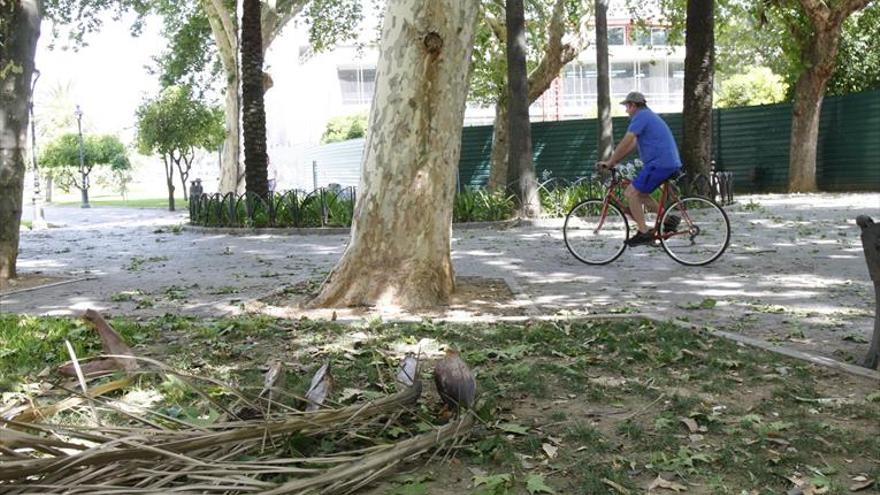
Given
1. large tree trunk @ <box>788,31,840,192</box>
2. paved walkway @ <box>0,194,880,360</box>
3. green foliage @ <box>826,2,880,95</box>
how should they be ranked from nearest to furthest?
1. paved walkway @ <box>0,194,880,360</box>
2. large tree trunk @ <box>788,31,840,192</box>
3. green foliage @ <box>826,2,880,95</box>

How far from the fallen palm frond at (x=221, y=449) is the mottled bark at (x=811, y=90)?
21600mm

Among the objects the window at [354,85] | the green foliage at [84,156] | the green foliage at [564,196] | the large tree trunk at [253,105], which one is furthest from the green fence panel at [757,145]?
the green foliage at [84,156]

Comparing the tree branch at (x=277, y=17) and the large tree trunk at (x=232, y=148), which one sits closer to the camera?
the large tree trunk at (x=232, y=148)

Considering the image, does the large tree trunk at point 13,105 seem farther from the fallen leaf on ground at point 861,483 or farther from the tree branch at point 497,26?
the tree branch at point 497,26

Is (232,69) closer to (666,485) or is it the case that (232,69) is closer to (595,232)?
(595,232)

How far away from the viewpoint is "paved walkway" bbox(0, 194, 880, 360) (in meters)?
6.50

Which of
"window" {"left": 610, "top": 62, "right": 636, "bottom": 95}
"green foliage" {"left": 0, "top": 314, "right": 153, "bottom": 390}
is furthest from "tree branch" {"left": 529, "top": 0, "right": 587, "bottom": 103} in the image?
"window" {"left": 610, "top": 62, "right": 636, "bottom": 95}

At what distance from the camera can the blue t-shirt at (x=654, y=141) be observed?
9.33 meters

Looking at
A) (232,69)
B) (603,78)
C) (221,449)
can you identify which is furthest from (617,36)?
(221,449)

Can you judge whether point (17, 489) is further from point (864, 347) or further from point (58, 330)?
point (864, 347)

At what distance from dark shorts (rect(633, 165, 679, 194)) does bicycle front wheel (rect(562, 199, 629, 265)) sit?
1.83 feet

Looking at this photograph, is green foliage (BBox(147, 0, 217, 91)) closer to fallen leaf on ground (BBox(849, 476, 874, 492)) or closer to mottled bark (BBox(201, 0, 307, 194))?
mottled bark (BBox(201, 0, 307, 194))

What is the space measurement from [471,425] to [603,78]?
18.1 meters

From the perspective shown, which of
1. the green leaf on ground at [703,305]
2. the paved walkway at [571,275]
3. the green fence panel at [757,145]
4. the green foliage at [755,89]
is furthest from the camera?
the green foliage at [755,89]
